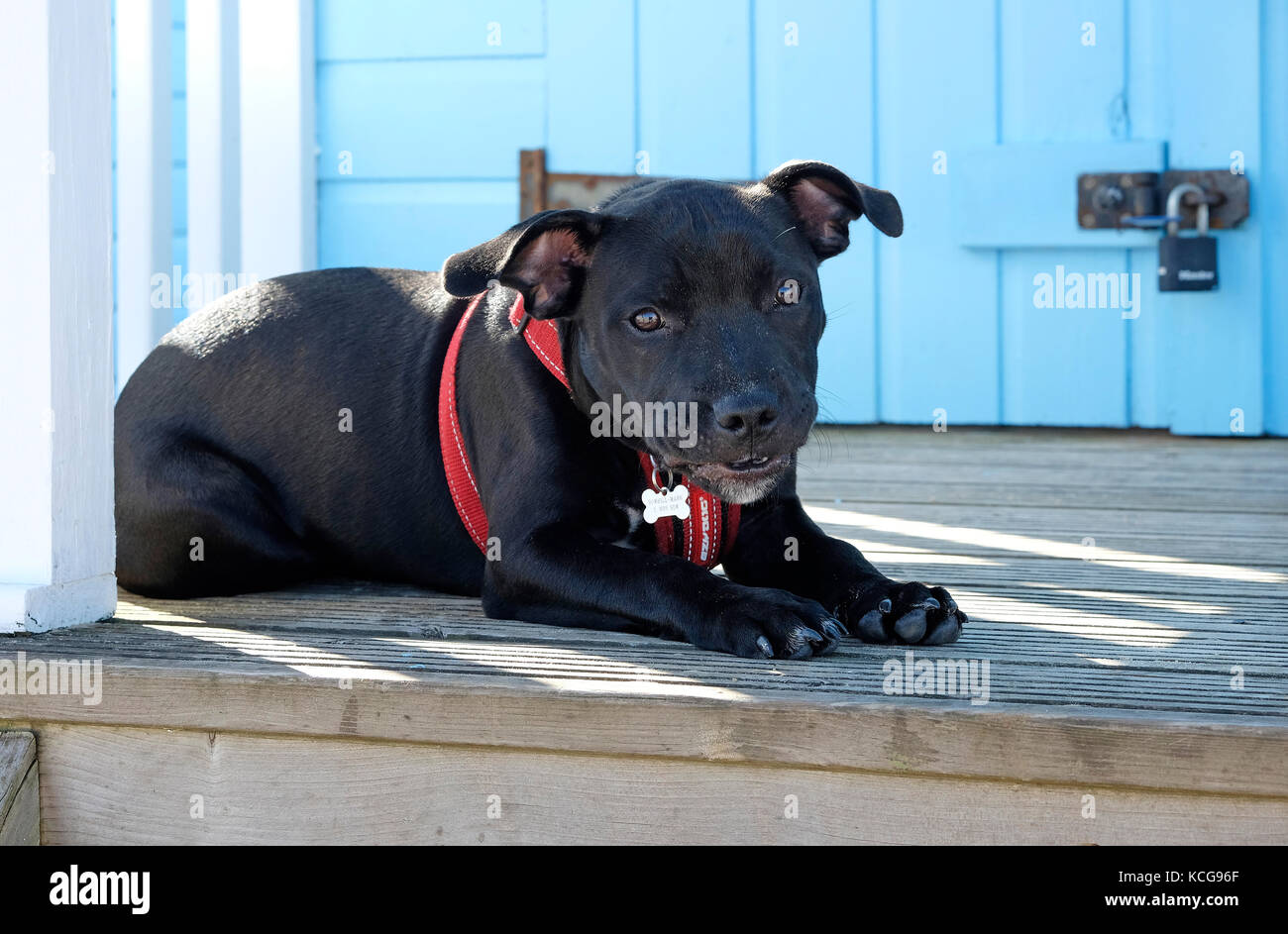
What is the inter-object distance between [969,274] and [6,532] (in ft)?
12.5

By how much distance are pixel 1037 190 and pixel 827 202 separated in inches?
106

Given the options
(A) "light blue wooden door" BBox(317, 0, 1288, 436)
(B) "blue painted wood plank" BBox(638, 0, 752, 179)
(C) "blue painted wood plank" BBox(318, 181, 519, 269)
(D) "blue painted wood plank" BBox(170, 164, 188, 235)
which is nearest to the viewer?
(A) "light blue wooden door" BBox(317, 0, 1288, 436)

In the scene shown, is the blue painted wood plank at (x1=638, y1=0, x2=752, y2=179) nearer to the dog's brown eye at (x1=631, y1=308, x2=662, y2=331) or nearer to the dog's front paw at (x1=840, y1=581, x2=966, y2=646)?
the dog's brown eye at (x1=631, y1=308, x2=662, y2=331)

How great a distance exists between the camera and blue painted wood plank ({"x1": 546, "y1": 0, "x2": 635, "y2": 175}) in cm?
553

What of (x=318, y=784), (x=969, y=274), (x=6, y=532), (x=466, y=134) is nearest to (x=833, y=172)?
(x=318, y=784)

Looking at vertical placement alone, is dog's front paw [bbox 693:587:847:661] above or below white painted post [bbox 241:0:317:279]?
below

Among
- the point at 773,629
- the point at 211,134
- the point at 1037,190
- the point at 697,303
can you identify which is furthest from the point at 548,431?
the point at 1037,190

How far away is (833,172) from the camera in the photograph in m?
2.65

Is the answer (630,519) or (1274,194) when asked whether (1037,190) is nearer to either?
(1274,194)

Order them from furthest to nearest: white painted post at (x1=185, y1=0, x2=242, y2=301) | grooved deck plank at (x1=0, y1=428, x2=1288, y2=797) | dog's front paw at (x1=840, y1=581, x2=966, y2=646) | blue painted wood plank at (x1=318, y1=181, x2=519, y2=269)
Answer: blue painted wood plank at (x1=318, y1=181, x2=519, y2=269)
white painted post at (x1=185, y1=0, x2=242, y2=301)
dog's front paw at (x1=840, y1=581, x2=966, y2=646)
grooved deck plank at (x1=0, y1=428, x2=1288, y2=797)

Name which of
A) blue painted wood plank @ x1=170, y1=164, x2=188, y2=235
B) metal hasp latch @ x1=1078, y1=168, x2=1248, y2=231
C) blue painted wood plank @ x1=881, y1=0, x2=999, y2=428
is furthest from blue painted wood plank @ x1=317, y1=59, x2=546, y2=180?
metal hasp latch @ x1=1078, y1=168, x2=1248, y2=231

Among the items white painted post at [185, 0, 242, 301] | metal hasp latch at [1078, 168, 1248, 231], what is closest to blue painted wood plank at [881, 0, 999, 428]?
metal hasp latch at [1078, 168, 1248, 231]

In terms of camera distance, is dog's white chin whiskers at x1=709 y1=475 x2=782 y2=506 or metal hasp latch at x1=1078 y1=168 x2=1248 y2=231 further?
metal hasp latch at x1=1078 y1=168 x2=1248 y2=231

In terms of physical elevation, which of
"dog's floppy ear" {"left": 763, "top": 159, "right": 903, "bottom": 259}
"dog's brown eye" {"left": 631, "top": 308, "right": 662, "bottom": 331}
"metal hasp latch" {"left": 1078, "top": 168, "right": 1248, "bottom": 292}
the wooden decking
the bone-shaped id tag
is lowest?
the wooden decking
